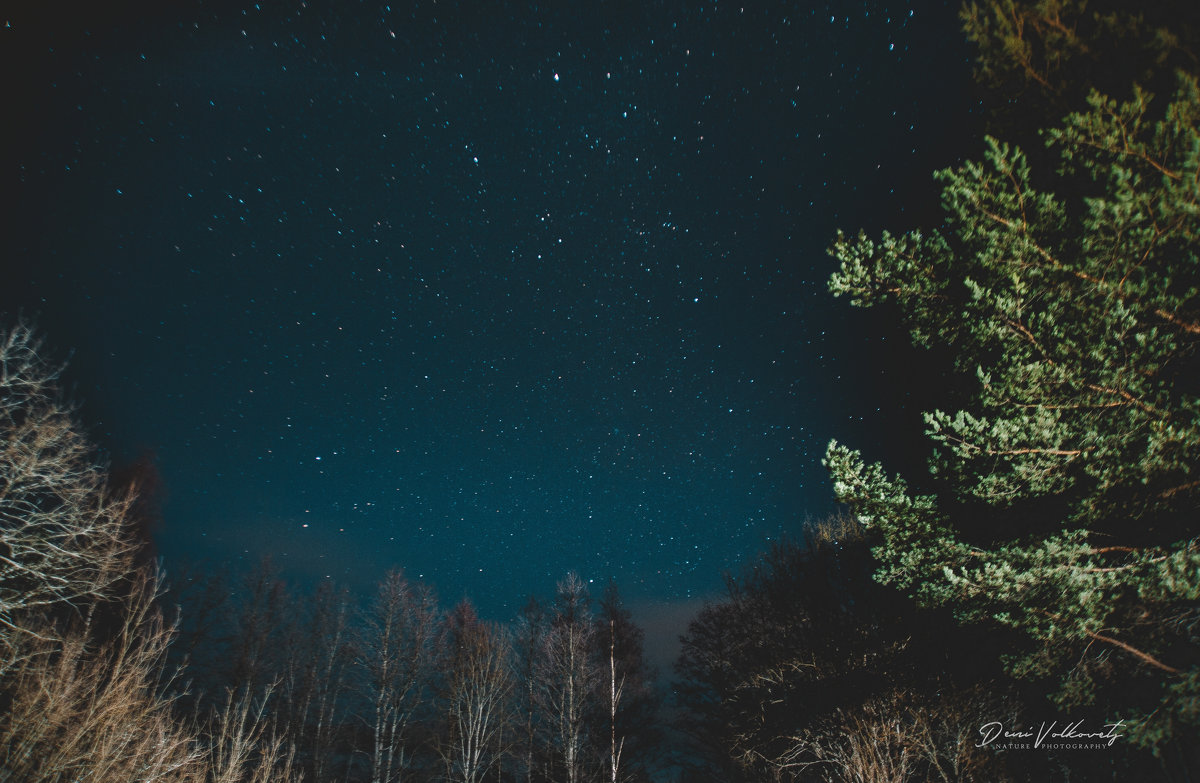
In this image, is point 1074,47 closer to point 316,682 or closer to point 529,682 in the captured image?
point 529,682

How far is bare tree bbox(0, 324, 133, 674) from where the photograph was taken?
25.3 feet

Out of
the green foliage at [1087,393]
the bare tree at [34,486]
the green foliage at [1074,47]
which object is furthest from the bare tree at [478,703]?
the green foliage at [1074,47]

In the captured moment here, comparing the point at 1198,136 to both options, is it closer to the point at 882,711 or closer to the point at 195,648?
the point at 882,711

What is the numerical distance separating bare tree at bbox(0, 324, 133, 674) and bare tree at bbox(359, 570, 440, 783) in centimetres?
1000

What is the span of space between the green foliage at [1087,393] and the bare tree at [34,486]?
42.2 ft

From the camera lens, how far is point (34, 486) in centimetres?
792

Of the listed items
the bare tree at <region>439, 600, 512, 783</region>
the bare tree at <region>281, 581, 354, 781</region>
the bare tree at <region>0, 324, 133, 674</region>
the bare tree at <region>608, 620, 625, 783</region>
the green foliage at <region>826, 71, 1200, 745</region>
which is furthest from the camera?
the bare tree at <region>281, 581, 354, 781</region>

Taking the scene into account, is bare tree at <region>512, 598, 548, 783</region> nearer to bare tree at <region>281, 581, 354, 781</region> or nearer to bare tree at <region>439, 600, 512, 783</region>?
bare tree at <region>439, 600, 512, 783</region>

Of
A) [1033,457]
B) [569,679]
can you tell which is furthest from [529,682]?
[1033,457]

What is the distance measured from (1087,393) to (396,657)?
66.0 ft

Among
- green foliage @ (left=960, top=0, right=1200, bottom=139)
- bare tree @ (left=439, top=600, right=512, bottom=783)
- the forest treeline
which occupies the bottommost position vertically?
bare tree @ (left=439, top=600, right=512, bottom=783)

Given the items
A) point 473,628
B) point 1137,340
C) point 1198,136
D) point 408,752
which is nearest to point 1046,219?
point 1198,136

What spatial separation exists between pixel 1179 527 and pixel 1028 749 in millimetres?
5813

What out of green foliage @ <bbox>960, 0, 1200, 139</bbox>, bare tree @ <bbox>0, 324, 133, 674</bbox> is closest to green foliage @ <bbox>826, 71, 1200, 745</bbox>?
green foliage @ <bbox>960, 0, 1200, 139</bbox>
